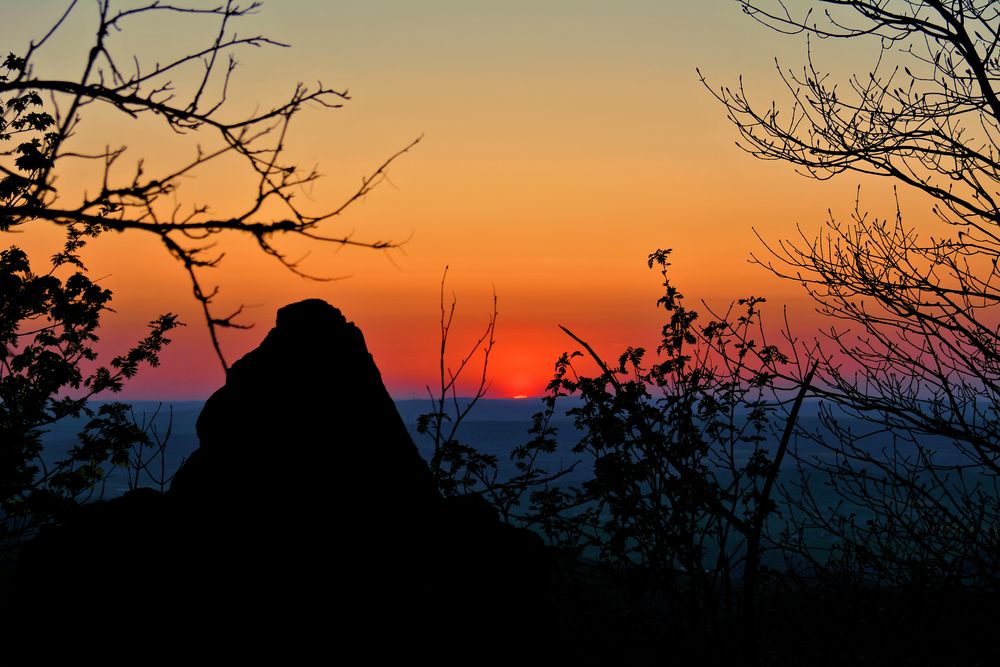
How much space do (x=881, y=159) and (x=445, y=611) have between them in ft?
17.3

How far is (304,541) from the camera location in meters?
5.00

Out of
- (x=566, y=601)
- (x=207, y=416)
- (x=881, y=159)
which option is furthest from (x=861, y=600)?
(x=207, y=416)

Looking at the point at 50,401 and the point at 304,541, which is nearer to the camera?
the point at 304,541

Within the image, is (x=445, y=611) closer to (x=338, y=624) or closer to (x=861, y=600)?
(x=338, y=624)

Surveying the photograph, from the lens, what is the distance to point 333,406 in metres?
5.52

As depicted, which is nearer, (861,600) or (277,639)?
(277,639)

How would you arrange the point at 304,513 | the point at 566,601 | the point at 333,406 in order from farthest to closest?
the point at 566,601
the point at 333,406
the point at 304,513

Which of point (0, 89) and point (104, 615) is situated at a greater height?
point (0, 89)

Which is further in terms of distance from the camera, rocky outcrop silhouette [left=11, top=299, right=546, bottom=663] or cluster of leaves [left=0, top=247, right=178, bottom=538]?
cluster of leaves [left=0, top=247, right=178, bottom=538]

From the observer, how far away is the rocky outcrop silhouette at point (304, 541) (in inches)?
188

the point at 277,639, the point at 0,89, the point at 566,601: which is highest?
the point at 0,89

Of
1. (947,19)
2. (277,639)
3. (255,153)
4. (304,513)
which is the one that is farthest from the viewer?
(947,19)

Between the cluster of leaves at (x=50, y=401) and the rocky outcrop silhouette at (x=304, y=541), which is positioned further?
the cluster of leaves at (x=50, y=401)

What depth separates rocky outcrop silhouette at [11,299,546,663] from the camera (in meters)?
4.78
